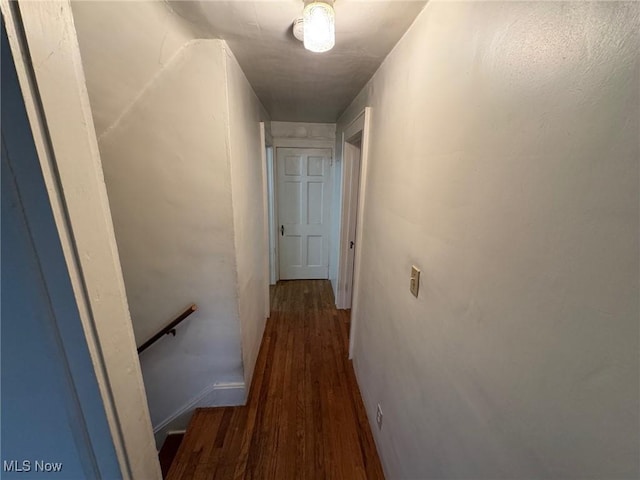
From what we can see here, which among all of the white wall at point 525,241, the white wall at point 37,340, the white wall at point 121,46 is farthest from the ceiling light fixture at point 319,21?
the white wall at point 37,340

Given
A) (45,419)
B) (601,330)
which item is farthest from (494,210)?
(45,419)

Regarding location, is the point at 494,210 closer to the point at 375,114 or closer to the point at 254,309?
the point at 375,114

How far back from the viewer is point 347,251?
2.88 metres

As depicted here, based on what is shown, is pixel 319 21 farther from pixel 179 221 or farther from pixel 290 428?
pixel 290 428

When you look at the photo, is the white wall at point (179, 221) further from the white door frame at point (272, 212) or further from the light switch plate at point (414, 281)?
the white door frame at point (272, 212)

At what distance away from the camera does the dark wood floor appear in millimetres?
1424

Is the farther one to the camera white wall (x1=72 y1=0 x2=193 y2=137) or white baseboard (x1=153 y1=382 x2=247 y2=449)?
white baseboard (x1=153 y1=382 x2=247 y2=449)

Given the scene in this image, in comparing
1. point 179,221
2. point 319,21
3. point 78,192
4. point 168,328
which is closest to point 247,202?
point 179,221

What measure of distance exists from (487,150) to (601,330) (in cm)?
42

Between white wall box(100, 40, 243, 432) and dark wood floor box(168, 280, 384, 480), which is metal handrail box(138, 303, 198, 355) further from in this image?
dark wood floor box(168, 280, 384, 480)

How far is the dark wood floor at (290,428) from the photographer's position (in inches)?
56.1

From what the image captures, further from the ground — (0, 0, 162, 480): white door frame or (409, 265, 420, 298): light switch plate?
(0, 0, 162, 480): white door frame

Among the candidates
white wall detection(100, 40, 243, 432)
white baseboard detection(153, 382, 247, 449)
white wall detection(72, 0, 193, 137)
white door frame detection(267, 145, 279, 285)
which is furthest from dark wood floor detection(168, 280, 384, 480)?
white wall detection(72, 0, 193, 137)

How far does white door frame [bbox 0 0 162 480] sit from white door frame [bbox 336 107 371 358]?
1548 millimetres
